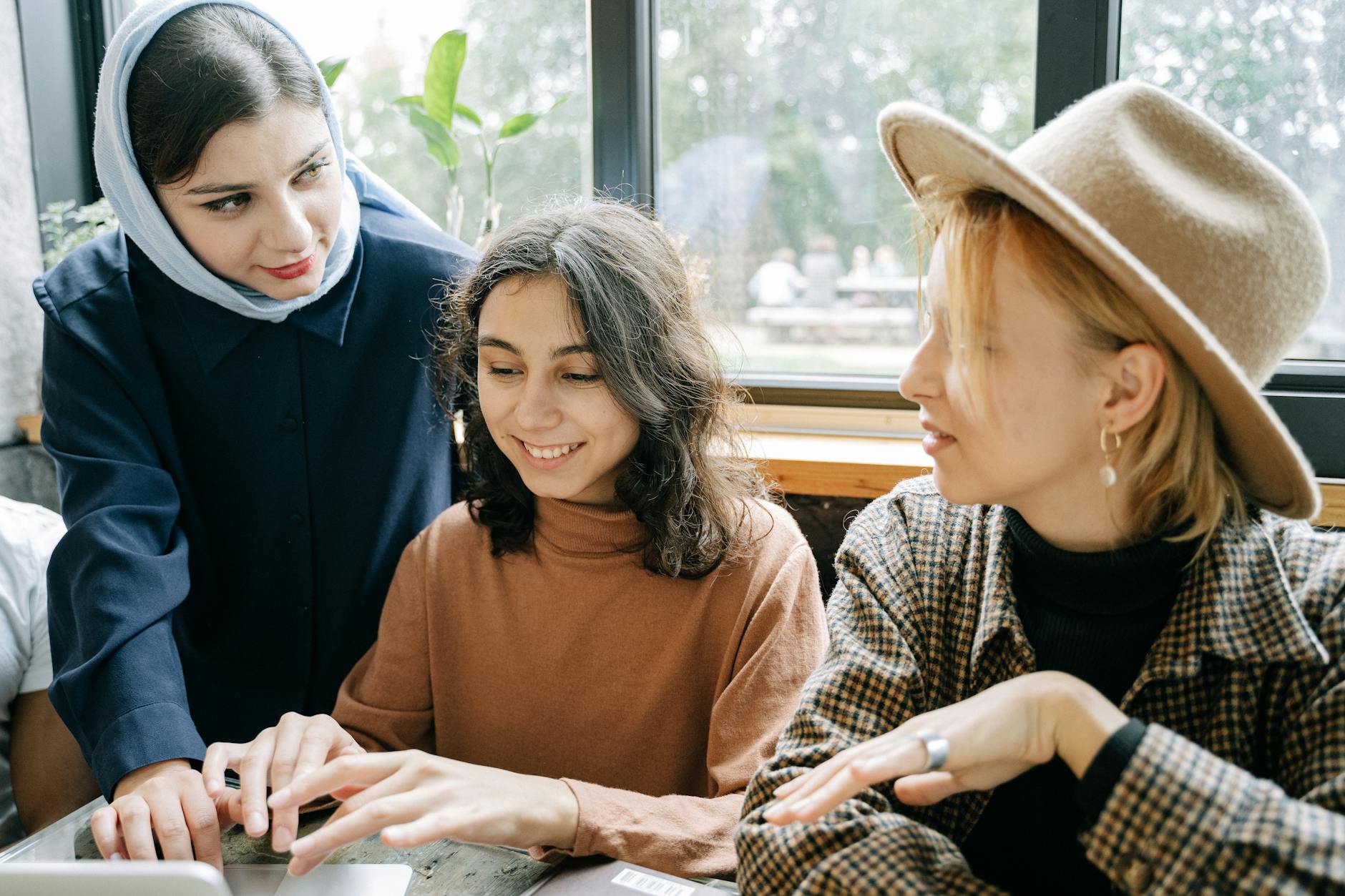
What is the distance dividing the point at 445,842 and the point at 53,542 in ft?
3.36

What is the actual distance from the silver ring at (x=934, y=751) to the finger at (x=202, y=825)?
667 millimetres

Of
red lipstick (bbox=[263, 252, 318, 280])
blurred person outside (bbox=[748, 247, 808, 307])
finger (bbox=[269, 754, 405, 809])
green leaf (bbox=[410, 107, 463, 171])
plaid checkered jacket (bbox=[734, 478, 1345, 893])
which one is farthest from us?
green leaf (bbox=[410, 107, 463, 171])

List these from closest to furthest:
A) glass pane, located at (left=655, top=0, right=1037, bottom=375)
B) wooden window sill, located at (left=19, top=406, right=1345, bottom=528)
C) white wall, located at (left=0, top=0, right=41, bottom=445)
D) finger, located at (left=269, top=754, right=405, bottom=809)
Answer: finger, located at (left=269, top=754, right=405, bottom=809) → wooden window sill, located at (left=19, top=406, right=1345, bottom=528) → glass pane, located at (left=655, top=0, right=1037, bottom=375) → white wall, located at (left=0, top=0, right=41, bottom=445)

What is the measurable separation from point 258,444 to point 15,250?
144 cm

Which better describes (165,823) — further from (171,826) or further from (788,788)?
(788,788)

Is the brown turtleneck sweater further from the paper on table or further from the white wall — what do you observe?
the white wall

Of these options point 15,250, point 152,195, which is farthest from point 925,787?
point 15,250

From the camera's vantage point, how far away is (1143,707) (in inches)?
37.1

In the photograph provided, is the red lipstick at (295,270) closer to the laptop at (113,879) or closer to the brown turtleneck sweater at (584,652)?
the brown turtleneck sweater at (584,652)

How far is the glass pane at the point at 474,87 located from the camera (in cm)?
236

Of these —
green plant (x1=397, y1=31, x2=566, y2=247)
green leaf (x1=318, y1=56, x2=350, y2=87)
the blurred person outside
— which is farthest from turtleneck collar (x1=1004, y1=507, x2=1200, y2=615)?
green leaf (x1=318, y1=56, x2=350, y2=87)

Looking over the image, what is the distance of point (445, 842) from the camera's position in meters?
1.01

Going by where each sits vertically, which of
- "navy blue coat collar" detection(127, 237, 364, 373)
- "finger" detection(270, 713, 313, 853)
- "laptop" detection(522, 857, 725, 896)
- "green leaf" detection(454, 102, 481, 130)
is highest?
"green leaf" detection(454, 102, 481, 130)

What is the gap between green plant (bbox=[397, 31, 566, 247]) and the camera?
7.34 feet
